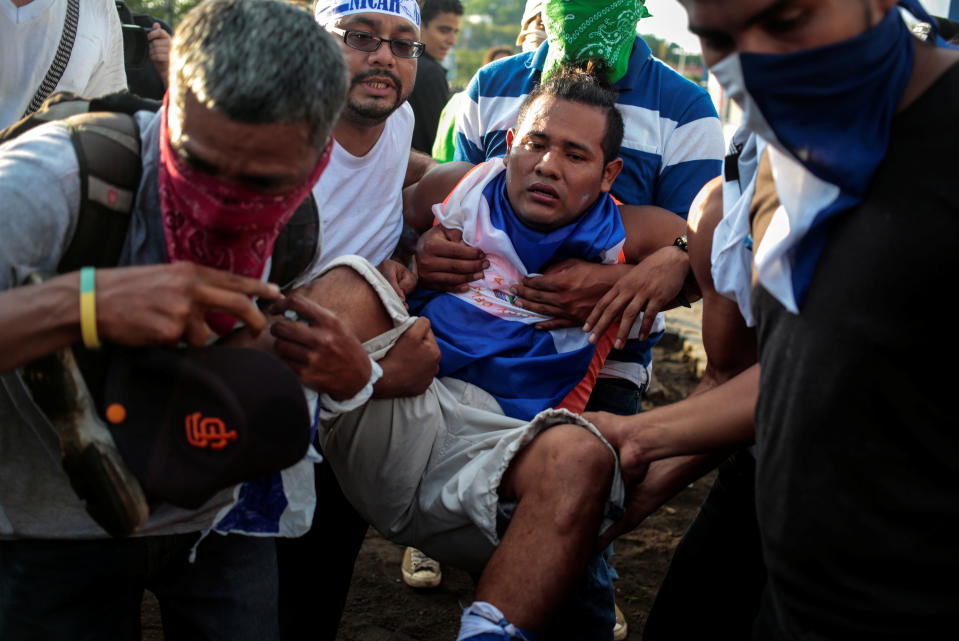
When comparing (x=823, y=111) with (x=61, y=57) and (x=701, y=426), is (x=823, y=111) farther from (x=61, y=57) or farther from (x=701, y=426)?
(x=61, y=57)

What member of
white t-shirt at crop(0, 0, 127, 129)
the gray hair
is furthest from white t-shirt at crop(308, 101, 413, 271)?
white t-shirt at crop(0, 0, 127, 129)

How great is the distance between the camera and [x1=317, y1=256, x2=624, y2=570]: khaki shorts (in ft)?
7.55

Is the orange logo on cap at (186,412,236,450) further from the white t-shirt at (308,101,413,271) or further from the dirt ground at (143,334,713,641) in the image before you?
the dirt ground at (143,334,713,641)

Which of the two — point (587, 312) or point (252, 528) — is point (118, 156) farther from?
point (587, 312)

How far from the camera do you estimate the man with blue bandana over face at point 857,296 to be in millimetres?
1339

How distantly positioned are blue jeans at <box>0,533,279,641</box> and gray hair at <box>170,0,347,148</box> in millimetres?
1020

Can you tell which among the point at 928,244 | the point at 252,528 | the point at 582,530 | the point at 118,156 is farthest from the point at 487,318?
the point at 928,244

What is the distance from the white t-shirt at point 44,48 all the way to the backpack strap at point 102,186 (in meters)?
1.68

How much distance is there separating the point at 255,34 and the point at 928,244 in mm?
1226

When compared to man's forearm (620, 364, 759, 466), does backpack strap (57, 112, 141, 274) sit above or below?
above

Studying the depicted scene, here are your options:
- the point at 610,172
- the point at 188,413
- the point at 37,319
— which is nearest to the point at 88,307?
the point at 37,319

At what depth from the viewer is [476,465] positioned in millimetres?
2279

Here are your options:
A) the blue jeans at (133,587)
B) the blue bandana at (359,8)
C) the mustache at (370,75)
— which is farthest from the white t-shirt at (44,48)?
the blue jeans at (133,587)

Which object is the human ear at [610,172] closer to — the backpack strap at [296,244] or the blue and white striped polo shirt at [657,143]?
the blue and white striped polo shirt at [657,143]
